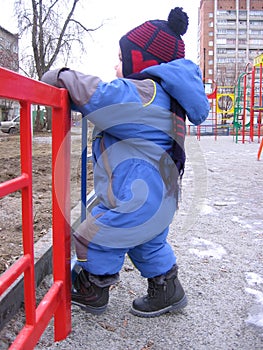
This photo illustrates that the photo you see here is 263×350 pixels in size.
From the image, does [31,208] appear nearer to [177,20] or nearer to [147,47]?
[147,47]

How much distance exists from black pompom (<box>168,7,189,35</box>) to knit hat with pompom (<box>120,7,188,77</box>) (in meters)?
0.04

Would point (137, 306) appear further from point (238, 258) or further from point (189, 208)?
point (189, 208)

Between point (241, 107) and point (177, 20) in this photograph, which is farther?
point (241, 107)

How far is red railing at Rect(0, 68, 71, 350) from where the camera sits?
45.9 inches

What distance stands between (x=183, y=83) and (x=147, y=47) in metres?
0.28

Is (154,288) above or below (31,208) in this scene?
below

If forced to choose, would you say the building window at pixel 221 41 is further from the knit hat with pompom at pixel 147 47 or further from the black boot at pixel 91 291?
the black boot at pixel 91 291

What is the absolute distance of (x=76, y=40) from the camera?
843 inches

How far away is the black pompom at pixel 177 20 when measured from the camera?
6.46 ft

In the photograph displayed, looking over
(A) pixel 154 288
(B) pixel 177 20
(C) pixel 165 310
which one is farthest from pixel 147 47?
(C) pixel 165 310

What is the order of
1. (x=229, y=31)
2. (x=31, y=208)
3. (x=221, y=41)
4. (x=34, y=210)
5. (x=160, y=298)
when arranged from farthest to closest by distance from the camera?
(x=229, y=31), (x=221, y=41), (x=34, y=210), (x=160, y=298), (x=31, y=208)

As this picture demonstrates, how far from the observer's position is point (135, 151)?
174 centimetres

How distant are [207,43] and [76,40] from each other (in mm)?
62595

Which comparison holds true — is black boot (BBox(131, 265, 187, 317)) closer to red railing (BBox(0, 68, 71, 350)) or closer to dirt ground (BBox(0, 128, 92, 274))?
red railing (BBox(0, 68, 71, 350))
